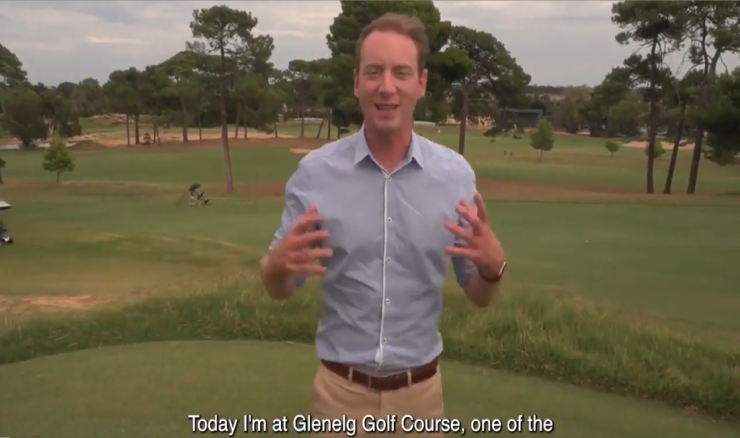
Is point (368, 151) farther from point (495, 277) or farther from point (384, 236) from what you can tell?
point (495, 277)

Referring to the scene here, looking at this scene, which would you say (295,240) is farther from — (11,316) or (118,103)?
(118,103)

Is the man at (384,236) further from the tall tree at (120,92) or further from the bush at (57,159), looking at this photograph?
the tall tree at (120,92)

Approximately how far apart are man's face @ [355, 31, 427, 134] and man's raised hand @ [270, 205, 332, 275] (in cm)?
29

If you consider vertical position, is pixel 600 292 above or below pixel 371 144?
below

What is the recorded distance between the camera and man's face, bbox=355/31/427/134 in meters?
1.97

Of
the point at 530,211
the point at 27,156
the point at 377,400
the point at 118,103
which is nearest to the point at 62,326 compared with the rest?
the point at 377,400

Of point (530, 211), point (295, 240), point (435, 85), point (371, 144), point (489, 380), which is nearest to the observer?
point (295, 240)

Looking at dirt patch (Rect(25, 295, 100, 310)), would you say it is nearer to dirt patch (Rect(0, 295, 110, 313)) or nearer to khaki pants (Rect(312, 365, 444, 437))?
dirt patch (Rect(0, 295, 110, 313))

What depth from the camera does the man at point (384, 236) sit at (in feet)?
6.56

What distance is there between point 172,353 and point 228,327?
3.22 ft

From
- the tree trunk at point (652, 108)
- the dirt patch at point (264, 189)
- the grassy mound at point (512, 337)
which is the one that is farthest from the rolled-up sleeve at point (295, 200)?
the tree trunk at point (652, 108)

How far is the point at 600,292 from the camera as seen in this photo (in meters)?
8.85

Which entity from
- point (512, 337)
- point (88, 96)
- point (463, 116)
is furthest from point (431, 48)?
point (88, 96)

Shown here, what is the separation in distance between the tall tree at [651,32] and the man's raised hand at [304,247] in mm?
29936
